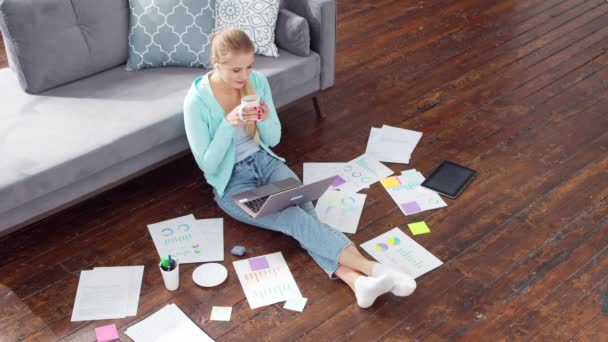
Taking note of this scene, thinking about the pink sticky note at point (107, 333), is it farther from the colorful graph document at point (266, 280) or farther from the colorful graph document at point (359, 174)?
the colorful graph document at point (359, 174)

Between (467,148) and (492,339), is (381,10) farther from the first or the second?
(492,339)

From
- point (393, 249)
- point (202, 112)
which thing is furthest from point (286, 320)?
point (202, 112)

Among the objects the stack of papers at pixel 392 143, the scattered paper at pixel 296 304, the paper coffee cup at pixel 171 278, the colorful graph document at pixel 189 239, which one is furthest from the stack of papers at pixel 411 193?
the paper coffee cup at pixel 171 278

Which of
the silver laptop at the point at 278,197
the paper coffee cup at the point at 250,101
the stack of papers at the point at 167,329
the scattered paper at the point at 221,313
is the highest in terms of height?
the paper coffee cup at the point at 250,101

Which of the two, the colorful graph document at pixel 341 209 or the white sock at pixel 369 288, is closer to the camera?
the white sock at pixel 369 288

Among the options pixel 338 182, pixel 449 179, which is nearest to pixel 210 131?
pixel 338 182

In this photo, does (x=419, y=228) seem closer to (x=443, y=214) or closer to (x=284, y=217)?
(x=443, y=214)

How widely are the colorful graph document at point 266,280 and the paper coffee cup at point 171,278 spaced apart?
0.26 metres

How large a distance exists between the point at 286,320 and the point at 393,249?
0.59m

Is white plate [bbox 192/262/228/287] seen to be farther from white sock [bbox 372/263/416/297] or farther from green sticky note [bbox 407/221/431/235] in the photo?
green sticky note [bbox 407/221/431/235]

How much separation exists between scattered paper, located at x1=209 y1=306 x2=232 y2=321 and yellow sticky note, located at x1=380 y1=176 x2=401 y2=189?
3.40 feet

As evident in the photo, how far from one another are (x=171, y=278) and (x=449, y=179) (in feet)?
4.66

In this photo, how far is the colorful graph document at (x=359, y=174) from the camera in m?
3.25

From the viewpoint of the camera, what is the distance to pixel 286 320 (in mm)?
2580
